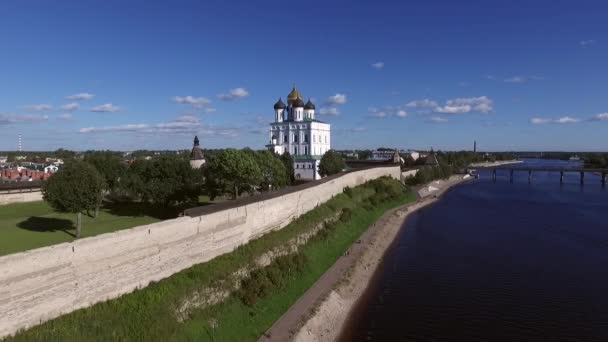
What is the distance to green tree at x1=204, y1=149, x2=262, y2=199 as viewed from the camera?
26.7 m

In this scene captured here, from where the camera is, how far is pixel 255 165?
2772 centimetres

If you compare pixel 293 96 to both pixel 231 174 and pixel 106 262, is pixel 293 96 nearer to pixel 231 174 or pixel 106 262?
pixel 231 174

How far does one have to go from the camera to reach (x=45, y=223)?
19422 millimetres

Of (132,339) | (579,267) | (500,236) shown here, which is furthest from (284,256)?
(500,236)

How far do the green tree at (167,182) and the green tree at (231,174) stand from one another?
265 cm

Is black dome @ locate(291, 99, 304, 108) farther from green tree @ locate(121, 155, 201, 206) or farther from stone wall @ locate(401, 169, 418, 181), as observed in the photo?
green tree @ locate(121, 155, 201, 206)

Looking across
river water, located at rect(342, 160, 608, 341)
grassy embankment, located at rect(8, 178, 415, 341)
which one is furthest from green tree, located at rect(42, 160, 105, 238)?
river water, located at rect(342, 160, 608, 341)

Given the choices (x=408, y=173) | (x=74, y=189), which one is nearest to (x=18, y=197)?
Result: (x=74, y=189)

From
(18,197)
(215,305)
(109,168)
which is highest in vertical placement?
(109,168)

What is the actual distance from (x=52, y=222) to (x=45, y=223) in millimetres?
401

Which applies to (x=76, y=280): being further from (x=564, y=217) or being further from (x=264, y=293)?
(x=564, y=217)

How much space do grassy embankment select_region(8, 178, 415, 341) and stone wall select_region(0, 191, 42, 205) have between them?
58.0 feet

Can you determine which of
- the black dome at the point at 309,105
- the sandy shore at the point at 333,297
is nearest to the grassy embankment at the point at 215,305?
the sandy shore at the point at 333,297

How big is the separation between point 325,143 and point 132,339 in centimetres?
4701
